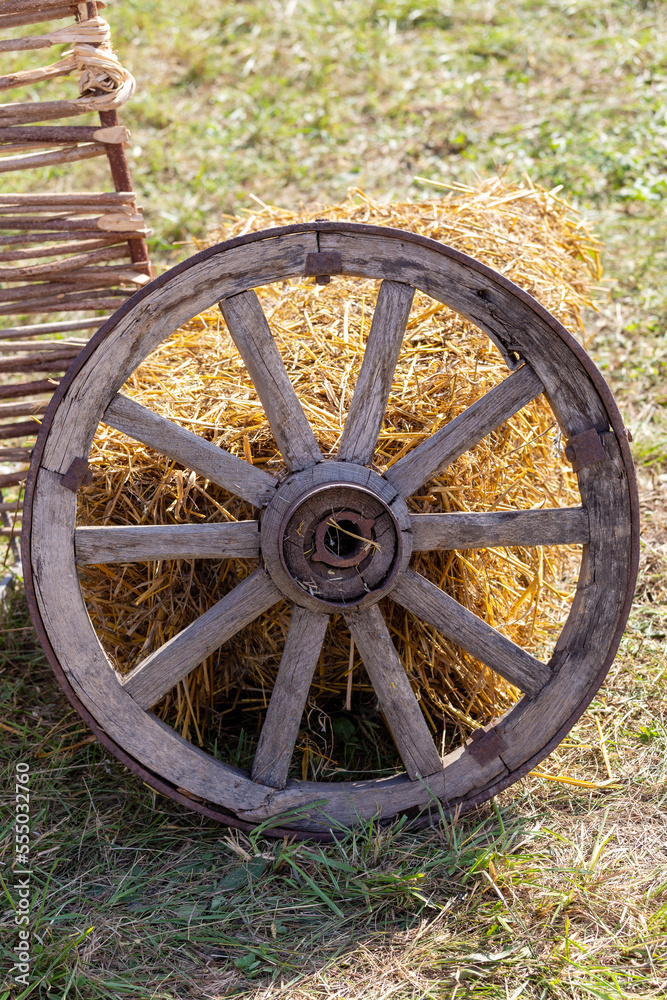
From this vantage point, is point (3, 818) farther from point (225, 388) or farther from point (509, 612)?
point (509, 612)

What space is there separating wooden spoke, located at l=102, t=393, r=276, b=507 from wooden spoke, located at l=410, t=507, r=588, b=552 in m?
0.42

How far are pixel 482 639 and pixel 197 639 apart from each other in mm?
775

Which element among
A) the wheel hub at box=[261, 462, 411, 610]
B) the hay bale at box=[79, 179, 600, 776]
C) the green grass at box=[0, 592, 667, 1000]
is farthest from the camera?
the hay bale at box=[79, 179, 600, 776]

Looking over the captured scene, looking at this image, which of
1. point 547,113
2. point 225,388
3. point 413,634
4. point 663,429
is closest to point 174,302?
point 225,388

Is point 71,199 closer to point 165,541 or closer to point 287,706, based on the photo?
point 165,541

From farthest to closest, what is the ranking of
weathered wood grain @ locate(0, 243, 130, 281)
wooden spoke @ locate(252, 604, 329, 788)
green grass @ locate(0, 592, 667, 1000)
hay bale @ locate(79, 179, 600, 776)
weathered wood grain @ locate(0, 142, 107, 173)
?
1. weathered wood grain @ locate(0, 243, 130, 281)
2. weathered wood grain @ locate(0, 142, 107, 173)
3. hay bale @ locate(79, 179, 600, 776)
4. wooden spoke @ locate(252, 604, 329, 788)
5. green grass @ locate(0, 592, 667, 1000)

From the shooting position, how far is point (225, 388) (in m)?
Answer: 2.57

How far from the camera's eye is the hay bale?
2.44m

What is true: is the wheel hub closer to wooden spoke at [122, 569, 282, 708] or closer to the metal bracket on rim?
wooden spoke at [122, 569, 282, 708]

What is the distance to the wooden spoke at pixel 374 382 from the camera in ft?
6.87

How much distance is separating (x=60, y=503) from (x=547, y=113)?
16.3 feet

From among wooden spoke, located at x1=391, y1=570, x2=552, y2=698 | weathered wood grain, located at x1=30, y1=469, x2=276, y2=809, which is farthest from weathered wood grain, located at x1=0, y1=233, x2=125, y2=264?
wooden spoke, located at x1=391, y1=570, x2=552, y2=698

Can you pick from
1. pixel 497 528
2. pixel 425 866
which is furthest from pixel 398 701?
pixel 497 528

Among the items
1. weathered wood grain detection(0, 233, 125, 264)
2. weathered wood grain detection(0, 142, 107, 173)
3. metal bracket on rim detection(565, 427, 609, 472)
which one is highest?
weathered wood grain detection(0, 142, 107, 173)
